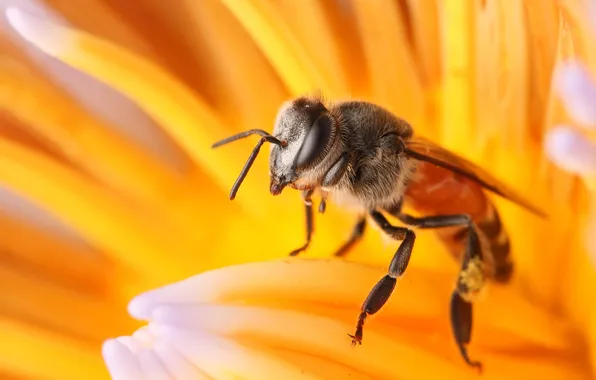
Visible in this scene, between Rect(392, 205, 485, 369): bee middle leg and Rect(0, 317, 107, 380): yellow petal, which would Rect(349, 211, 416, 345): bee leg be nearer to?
Rect(392, 205, 485, 369): bee middle leg

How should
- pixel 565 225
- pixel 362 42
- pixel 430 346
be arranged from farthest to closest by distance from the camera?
1. pixel 362 42
2. pixel 565 225
3. pixel 430 346

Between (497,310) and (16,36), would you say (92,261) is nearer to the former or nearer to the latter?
(16,36)

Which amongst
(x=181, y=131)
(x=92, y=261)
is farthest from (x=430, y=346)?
(x=92, y=261)

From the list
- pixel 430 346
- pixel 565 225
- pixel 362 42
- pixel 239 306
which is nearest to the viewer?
pixel 239 306

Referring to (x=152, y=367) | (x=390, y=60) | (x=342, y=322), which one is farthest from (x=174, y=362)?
(x=390, y=60)

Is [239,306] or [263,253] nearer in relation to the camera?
[239,306]

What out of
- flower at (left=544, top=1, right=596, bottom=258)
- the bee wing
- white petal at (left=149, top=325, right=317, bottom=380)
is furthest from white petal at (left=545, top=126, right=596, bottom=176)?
white petal at (left=149, top=325, right=317, bottom=380)

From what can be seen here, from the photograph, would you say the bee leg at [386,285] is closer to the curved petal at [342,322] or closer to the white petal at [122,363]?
the curved petal at [342,322]
